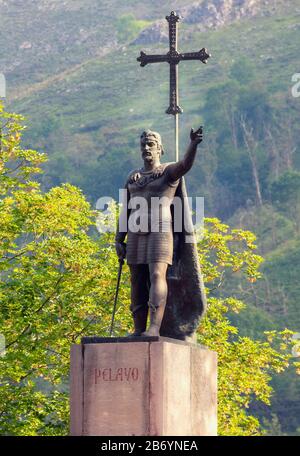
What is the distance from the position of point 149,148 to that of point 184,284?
175 cm

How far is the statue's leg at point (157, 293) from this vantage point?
2108cm

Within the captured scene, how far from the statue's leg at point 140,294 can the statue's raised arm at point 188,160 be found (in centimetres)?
119

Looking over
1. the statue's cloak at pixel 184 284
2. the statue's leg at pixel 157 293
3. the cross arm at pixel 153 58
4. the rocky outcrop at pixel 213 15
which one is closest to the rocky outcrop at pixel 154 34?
the rocky outcrop at pixel 213 15

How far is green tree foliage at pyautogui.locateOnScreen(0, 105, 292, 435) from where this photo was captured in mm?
32844

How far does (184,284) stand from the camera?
71.5 ft

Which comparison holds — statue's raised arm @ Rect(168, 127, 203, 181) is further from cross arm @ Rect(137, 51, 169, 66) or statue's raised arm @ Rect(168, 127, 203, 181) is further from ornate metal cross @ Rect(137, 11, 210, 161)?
cross arm @ Rect(137, 51, 169, 66)

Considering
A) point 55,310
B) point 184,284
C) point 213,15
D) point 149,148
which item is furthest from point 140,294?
point 213,15

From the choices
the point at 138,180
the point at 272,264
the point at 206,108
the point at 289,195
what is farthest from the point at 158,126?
the point at 138,180

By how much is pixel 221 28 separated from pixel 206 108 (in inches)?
1110

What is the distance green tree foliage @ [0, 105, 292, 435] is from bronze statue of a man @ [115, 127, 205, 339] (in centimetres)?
1023

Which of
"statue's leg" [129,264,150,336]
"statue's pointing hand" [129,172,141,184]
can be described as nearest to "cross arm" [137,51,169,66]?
"statue's pointing hand" [129,172,141,184]

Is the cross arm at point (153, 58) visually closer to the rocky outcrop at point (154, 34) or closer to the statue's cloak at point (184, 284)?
the statue's cloak at point (184, 284)

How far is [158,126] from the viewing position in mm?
162250
